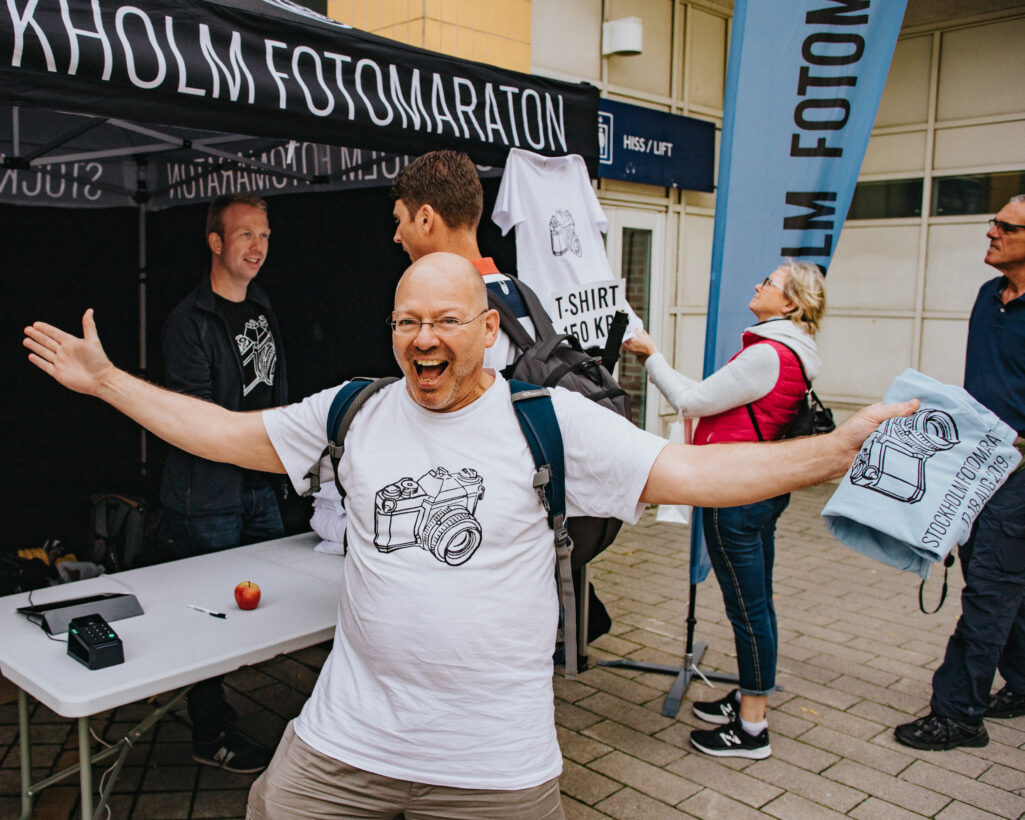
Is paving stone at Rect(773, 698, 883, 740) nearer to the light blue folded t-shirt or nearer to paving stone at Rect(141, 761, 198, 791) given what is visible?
the light blue folded t-shirt

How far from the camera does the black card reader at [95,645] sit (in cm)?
240

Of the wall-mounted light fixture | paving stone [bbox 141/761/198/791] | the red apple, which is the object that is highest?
the wall-mounted light fixture

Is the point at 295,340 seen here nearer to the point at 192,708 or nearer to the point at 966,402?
the point at 192,708

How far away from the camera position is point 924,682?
440 centimetres

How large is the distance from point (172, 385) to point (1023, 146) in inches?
298

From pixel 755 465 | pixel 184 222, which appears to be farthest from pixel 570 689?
pixel 184 222

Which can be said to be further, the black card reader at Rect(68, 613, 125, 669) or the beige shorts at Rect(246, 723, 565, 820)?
the black card reader at Rect(68, 613, 125, 669)

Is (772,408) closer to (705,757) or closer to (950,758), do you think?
(705,757)

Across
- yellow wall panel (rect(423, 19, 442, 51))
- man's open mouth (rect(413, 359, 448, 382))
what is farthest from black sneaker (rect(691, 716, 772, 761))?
yellow wall panel (rect(423, 19, 442, 51))

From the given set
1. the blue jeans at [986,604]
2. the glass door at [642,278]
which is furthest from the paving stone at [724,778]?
the glass door at [642,278]

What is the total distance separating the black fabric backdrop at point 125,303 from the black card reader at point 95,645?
8.67ft

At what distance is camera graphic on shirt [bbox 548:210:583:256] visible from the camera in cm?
465

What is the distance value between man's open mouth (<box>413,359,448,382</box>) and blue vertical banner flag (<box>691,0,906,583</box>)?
214 cm

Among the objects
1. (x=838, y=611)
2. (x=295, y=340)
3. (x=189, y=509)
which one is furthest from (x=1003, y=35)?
(x=189, y=509)
